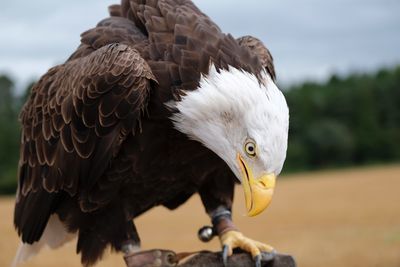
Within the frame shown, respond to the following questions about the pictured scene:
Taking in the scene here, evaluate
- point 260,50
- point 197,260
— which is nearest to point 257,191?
point 197,260

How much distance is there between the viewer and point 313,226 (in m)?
22.9

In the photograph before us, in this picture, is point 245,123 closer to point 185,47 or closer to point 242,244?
point 185,47

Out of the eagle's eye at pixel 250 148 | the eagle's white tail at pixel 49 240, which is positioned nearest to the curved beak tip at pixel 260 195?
the eagle's eye at pixel 250 148

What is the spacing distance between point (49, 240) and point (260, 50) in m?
2.29

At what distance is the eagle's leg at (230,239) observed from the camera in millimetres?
4301

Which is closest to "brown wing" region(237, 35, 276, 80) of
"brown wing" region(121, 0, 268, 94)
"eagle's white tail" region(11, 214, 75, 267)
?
"brown wing" region(121, 0, 268, 94)

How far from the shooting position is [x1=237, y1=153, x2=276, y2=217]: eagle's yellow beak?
340 cm

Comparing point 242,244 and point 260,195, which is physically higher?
point 260,195

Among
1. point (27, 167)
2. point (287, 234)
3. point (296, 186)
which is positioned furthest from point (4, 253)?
point (296, 186)

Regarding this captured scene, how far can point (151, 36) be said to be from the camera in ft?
13.2

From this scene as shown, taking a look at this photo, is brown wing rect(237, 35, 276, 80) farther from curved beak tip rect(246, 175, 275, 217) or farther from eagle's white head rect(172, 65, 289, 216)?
curved beak tip rect(246, 175, 275, 217)

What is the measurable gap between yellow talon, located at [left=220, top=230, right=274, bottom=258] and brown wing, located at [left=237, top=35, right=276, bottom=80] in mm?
1133

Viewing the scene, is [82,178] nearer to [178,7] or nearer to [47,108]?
[47,108]

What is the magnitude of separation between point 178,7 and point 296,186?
3571 cm
